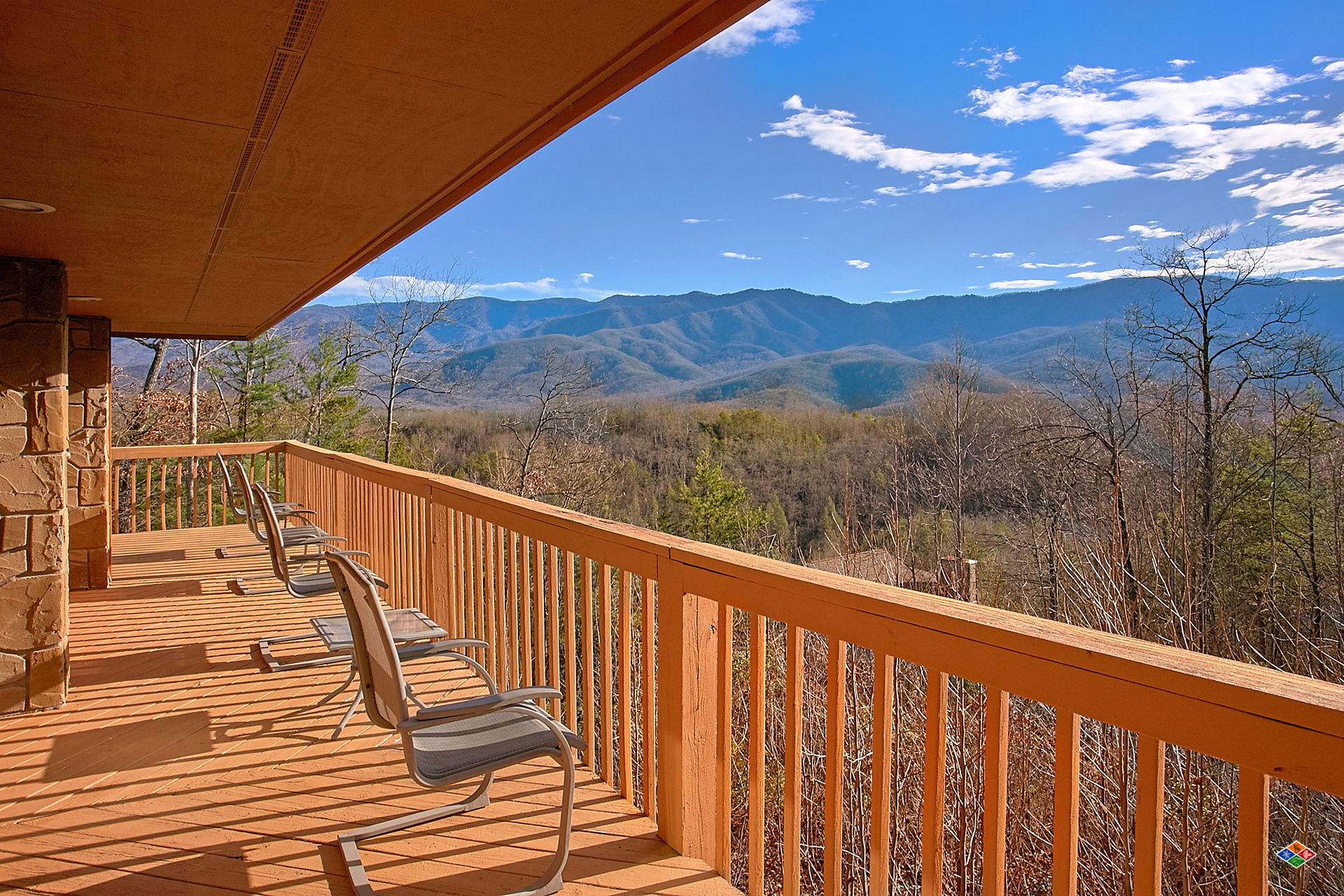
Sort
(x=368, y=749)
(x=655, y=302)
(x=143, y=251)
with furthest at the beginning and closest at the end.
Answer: (x=655, y=302) → (x=143, y=251) → (x=368, y=749)

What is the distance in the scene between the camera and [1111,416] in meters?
14.4

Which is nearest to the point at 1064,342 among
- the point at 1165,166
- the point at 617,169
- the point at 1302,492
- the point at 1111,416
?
the point at 1111,416

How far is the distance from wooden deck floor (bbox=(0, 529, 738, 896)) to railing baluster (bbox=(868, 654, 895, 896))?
60 cm

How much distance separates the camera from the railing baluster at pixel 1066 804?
1.29 meters

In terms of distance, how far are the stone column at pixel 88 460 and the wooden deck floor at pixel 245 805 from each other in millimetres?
2154

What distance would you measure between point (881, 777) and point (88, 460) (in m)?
6.33

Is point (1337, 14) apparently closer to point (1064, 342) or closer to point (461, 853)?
point (1064, 342)

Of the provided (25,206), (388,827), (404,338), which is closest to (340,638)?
(388,827)

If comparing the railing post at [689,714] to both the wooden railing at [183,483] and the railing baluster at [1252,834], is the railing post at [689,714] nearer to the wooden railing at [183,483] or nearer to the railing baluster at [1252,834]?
the railing baluster at [1252,834]

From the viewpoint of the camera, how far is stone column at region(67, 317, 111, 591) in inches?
228

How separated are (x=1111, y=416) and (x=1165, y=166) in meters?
53.5

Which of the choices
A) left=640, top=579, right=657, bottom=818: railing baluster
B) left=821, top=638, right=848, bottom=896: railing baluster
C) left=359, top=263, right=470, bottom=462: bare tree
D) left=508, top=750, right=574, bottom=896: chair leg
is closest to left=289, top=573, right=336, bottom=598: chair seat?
left=640, top=579, right=657, bottom=818: railing baluster

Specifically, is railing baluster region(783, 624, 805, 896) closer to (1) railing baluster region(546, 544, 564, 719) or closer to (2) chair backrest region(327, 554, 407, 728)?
(2) chair backrest region(327, 554, 407, 728)

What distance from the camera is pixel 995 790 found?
4.58 ft
